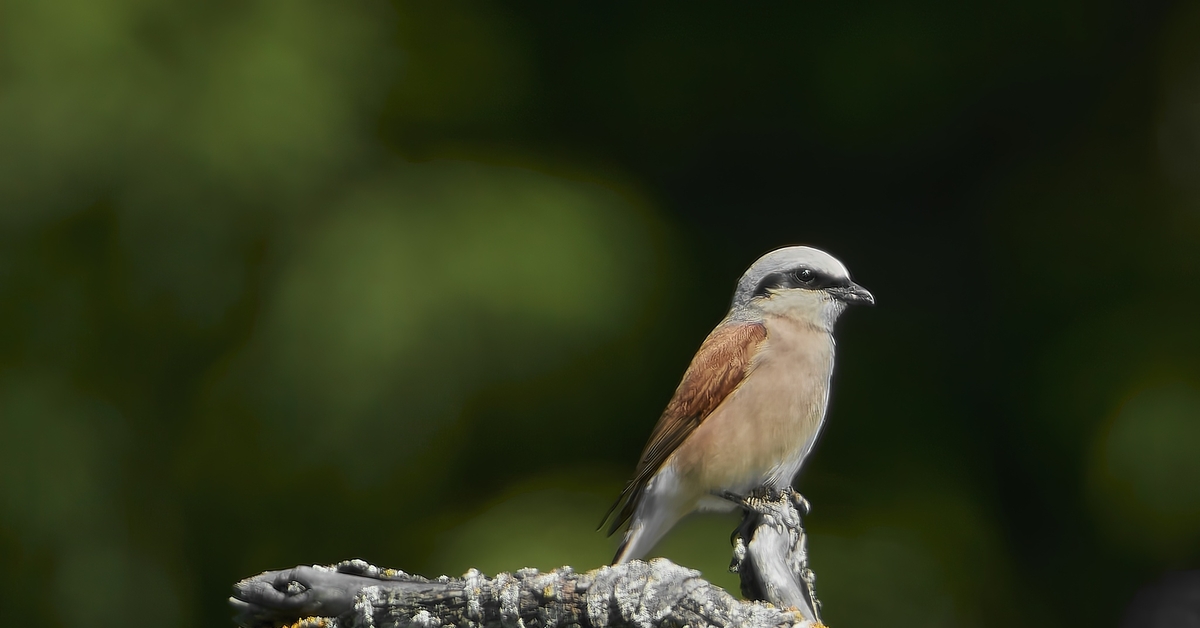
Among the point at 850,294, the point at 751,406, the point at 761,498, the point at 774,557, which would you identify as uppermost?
the point at 850,294

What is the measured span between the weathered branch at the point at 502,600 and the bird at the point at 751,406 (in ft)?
2.22

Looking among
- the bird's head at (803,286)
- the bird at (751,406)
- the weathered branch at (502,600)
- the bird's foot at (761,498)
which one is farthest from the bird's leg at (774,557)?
the bird's head at (803,286)

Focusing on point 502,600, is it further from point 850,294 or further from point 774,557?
point 850,294

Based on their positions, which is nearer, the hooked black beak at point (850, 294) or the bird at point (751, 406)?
the bird at point (751, 406)

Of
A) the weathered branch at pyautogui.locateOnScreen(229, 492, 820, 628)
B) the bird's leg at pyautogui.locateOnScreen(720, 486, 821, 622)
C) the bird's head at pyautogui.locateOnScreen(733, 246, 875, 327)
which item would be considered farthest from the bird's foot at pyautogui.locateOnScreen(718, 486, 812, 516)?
the weathered branch at pyautogui.locateOnScreen(229, 492, 820, 628)

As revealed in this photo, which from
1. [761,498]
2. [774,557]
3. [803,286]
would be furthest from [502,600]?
[803,286]

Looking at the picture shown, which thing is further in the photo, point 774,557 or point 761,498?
point 761,498

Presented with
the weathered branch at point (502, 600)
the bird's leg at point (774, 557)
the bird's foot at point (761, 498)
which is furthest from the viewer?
the bird's foot at point (761, 498)

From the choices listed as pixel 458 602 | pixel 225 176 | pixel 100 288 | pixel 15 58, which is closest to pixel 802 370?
pixel 458 602

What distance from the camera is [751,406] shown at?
94.0 inches

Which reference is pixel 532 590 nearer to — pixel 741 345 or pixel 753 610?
pixel 753 610

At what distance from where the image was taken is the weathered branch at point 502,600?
5.30 feet

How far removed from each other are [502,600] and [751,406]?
96 cm

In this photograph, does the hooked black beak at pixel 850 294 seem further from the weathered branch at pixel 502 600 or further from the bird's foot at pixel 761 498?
the weathered branch at pixel 502 600
